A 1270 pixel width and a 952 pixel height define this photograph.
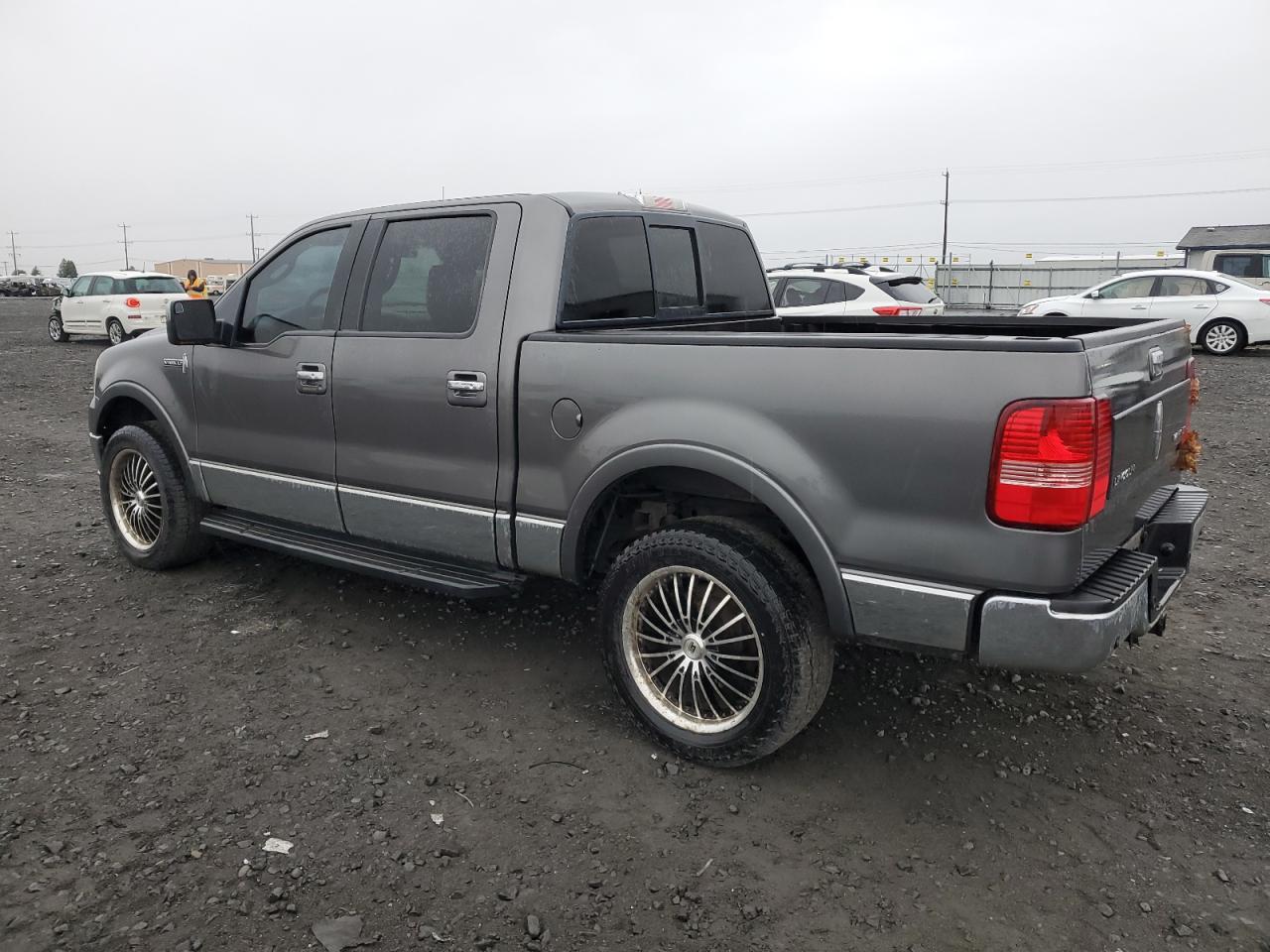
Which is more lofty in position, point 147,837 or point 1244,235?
point 1244,235

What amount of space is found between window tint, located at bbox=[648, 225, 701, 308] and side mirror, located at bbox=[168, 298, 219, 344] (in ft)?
6.95

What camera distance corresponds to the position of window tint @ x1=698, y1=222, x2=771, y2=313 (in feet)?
15.0

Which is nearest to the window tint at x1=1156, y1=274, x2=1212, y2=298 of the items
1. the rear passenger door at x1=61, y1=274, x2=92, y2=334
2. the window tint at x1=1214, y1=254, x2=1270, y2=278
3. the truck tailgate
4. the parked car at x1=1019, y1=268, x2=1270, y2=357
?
the parked car at x1=1019, y1=268, x2=1270, y2=357

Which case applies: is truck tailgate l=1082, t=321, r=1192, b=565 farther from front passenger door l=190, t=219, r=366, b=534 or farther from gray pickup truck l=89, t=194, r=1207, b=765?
front passenger door l=190, t=219, r=366, b=534

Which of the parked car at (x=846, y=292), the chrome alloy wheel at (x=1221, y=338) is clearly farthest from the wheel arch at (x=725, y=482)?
the chrome alloy wheel at (x=1221, y=338)

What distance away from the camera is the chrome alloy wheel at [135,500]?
530 centimetres

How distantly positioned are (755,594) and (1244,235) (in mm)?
51085

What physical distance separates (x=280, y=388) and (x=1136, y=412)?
11.6 ft

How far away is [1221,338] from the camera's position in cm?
1662

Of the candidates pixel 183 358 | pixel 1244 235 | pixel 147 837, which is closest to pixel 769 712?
pixel 147 837

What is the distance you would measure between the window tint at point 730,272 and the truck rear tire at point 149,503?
2948mm

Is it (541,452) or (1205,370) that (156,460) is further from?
(1205,370)

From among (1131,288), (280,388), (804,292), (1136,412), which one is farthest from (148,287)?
(1136,412)

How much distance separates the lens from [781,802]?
3.18m
